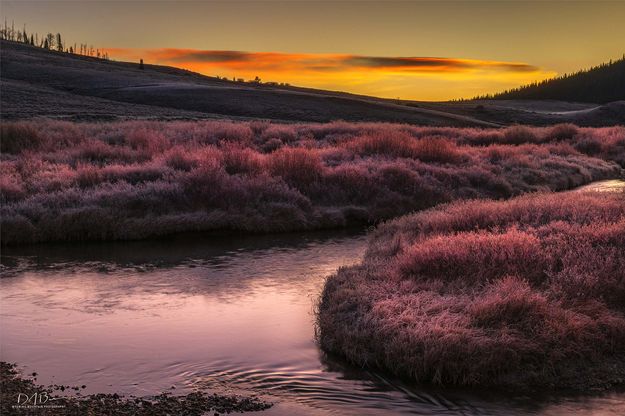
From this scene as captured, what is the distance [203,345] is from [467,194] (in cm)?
1701

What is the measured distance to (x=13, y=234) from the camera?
17609 millimetres

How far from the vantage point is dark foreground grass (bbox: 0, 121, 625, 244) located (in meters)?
18.9

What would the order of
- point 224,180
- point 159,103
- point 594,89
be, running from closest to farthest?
1. point 224,180
2. point 159,103
3. point 594,89

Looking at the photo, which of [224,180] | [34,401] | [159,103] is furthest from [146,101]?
[34,401]

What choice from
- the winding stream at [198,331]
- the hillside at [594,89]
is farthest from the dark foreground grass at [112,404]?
the hillside at [594,89]

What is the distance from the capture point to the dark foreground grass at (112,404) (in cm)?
743

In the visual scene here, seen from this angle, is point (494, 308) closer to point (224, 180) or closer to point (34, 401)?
point (34, 401)

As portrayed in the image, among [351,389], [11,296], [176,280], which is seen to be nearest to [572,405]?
[351,389]

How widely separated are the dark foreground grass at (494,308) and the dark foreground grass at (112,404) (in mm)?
2172

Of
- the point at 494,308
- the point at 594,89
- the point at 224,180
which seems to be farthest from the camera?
the point at 594,89

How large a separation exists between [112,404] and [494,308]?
201 inches

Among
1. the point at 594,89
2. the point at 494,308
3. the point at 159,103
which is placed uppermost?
the point at 594,89

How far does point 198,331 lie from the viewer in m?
10.5

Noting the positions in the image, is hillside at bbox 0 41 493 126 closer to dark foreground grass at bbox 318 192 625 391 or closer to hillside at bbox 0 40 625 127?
hillside at bbox 0 40 625 127
